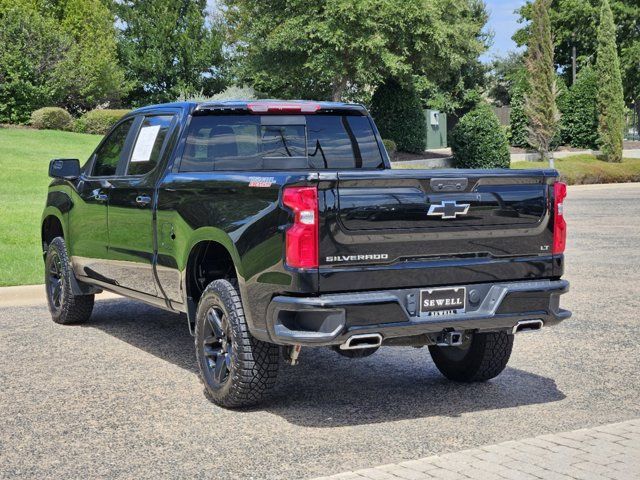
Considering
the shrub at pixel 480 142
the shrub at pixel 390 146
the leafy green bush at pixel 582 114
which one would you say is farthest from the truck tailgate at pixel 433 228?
the leafy green bush at pixel 582 114

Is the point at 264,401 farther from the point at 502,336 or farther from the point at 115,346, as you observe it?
the point at 115,346

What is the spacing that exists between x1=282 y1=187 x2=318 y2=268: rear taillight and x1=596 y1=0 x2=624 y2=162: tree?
43900mm

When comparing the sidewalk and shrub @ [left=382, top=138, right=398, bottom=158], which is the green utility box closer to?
shrub @ [left=382, top=138, right=398, bottom=158]

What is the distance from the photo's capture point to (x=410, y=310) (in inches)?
229

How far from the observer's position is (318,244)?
18.2 ft

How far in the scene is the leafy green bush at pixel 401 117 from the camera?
4247 cm

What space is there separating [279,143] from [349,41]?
3517 cm

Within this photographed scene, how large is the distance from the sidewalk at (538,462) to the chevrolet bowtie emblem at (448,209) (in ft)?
4.60

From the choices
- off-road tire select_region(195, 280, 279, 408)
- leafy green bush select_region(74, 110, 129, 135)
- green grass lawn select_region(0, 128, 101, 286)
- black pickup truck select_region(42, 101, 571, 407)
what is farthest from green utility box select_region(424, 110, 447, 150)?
off-road tire select_region(195, 280, 279, 408)

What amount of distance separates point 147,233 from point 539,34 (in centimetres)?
3907

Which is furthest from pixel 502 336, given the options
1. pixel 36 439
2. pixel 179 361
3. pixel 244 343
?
pixel 36 439

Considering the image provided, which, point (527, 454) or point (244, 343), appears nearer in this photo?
point (527, 454)

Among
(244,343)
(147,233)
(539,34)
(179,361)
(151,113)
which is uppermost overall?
(539,34)

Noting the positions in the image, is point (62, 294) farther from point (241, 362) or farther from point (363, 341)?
point (363, 341)
